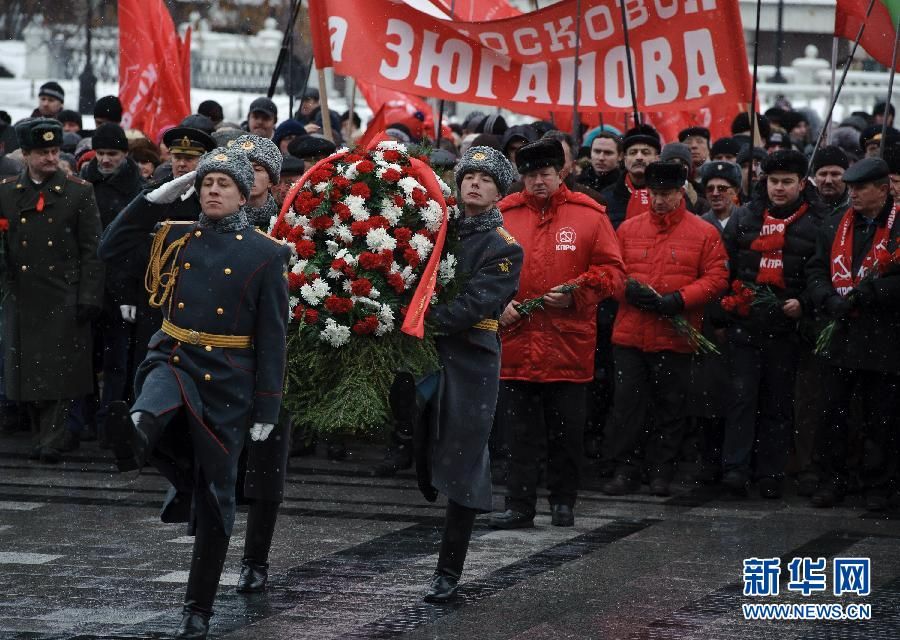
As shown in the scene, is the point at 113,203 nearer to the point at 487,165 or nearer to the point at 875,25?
the point at 487,165

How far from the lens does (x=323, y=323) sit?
26.5ft

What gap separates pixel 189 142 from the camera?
33.6 ft

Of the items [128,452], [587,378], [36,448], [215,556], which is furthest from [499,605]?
[36,448]

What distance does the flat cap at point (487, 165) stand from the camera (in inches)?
333

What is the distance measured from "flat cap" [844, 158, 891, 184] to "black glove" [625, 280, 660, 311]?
1.37m

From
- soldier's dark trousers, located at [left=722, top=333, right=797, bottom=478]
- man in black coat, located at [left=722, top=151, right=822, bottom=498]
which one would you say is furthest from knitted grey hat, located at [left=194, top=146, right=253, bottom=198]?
soldier's dark trousers, located at [left=722, top=333, right=797, bottom=478]

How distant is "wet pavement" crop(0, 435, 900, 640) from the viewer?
7418mm

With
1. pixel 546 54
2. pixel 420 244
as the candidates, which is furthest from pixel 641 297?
pixel 420 244

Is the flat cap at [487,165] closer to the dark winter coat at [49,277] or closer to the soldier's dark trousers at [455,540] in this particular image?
the soldier's dark trousers at [455,540]

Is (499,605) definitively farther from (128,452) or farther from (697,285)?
(697,285)

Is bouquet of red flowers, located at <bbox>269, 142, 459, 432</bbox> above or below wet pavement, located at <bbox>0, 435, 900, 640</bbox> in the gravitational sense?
above

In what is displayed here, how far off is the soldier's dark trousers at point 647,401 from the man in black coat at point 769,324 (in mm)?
385

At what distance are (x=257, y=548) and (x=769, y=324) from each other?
14.4ft

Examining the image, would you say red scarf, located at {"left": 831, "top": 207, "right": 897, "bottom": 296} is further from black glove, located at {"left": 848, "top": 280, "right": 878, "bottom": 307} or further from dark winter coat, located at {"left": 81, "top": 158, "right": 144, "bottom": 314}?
dark winter coat, located at {"left": 81, "top": 158, "right": 144, "bottom": 314}
